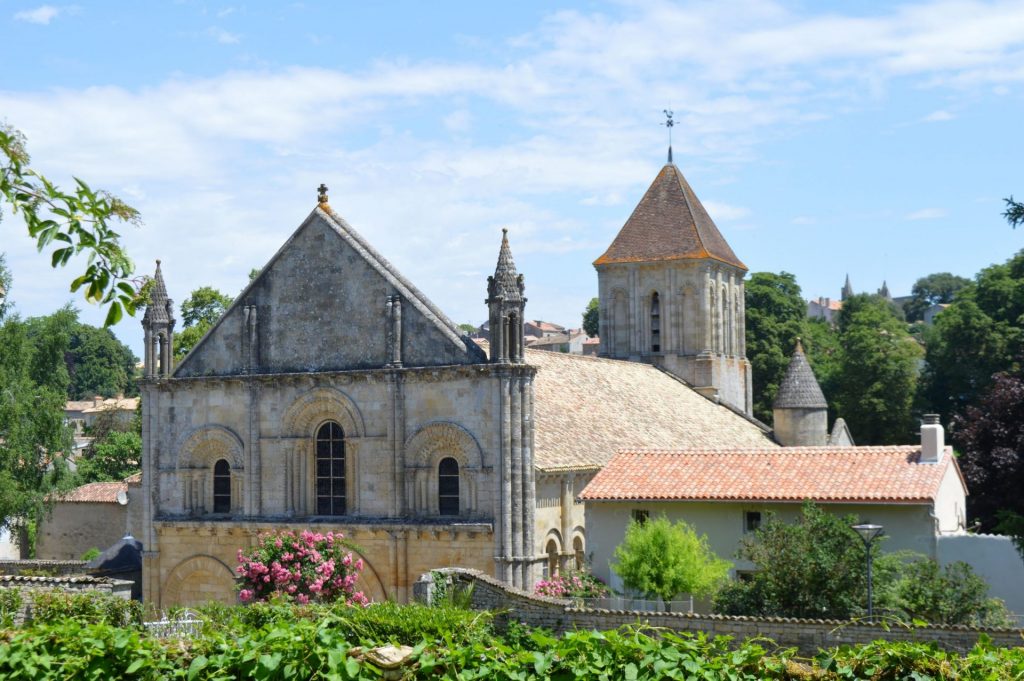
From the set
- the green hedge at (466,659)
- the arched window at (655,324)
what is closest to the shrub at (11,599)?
the green hedge at (466,659)

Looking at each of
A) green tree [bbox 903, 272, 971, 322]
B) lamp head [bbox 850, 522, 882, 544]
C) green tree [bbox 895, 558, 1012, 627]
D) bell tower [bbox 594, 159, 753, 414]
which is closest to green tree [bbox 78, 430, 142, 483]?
bell tower [bbox 594, 159, 753, 414]

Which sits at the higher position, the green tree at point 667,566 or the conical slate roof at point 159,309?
the conical slate roof at point 159,309

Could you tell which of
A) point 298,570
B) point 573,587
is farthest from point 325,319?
point 573,587

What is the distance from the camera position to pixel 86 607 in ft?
64.3

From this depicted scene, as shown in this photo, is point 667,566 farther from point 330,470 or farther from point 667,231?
point 667,231

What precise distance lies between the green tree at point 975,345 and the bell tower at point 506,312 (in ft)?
119

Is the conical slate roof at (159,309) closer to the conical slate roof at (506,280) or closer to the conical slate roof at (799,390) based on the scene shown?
the conical slate roof at (506,280)

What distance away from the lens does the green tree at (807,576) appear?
915 inches

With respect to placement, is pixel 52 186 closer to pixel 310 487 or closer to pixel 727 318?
pixel 310 487

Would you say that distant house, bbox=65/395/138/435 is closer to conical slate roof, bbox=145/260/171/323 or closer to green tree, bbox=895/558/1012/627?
conical slate roof, bbox=145/260/171/323

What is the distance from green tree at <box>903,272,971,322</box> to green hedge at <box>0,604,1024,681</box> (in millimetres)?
141546

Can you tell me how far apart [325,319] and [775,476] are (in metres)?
11.8

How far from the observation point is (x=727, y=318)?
50.3 meters

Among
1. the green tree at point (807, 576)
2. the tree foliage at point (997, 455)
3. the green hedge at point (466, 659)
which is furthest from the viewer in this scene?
the tree foliage at point (997, 455)
